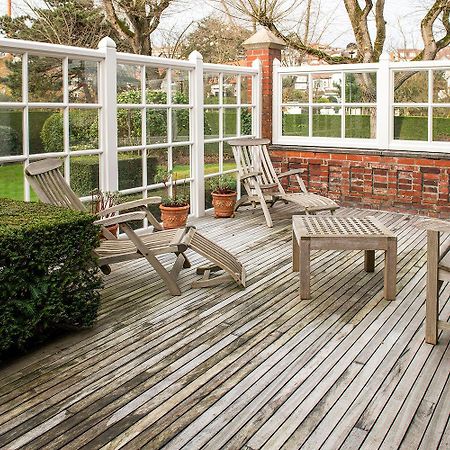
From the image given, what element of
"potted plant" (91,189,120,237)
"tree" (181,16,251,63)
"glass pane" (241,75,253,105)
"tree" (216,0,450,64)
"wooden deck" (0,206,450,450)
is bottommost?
"wooden deck" (0,206,450,450)

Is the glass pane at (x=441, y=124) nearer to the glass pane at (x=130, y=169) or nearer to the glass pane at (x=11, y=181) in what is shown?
the glass pane at (x=130, y=169)

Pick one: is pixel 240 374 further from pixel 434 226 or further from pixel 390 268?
pixel 390 268

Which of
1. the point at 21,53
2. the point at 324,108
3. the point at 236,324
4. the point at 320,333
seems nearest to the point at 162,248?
the point at 236,324

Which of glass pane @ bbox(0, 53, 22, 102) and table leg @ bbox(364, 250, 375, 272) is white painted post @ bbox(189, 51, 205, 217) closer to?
glass pane @ bbox(0, 53, 22, 102)

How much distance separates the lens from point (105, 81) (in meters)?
5.84

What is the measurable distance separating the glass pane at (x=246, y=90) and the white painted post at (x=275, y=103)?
37cm

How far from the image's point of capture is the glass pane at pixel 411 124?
7586 mm

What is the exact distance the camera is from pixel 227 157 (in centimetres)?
806

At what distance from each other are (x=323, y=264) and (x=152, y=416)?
291cm

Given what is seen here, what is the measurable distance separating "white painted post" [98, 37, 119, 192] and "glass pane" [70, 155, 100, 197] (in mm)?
86

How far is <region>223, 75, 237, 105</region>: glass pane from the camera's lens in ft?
25.8

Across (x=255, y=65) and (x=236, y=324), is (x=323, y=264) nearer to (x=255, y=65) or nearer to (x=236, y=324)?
(x=236, y=324)

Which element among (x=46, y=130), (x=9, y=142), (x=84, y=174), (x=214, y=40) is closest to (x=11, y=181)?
(x=9, y=142)

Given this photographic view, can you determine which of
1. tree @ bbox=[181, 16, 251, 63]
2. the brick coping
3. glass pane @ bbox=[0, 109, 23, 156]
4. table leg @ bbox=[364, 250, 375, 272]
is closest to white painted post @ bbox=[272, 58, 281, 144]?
the brick coping
